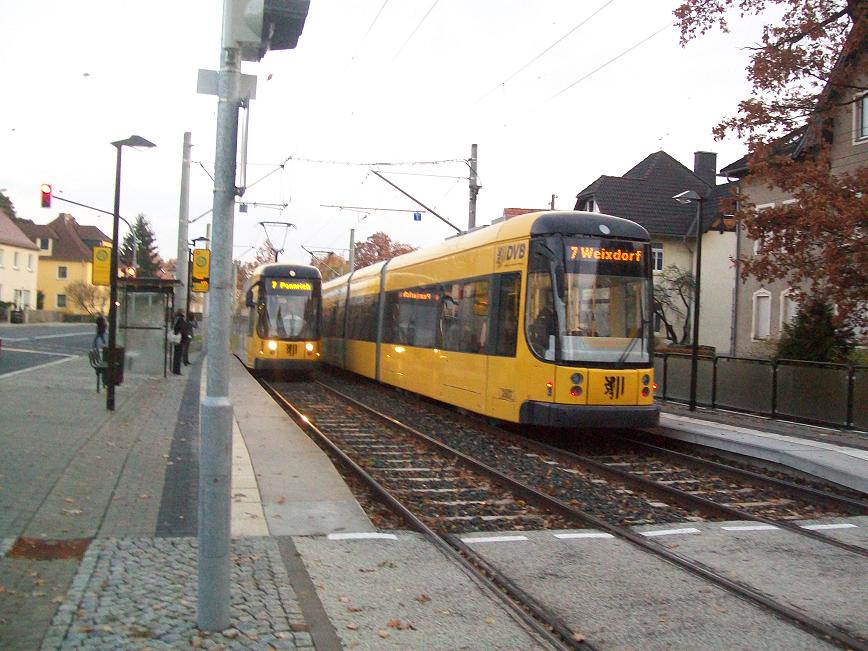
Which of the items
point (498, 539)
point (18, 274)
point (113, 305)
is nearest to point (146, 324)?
point (113, 305)

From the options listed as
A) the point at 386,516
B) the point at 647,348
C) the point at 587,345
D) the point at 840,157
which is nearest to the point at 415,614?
the point at 386,516

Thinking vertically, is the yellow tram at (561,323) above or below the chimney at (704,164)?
below

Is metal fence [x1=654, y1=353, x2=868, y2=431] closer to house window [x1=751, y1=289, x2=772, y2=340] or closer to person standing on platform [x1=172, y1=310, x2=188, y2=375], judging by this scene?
person standing on platform [x1=172, y1=310, x2=188, y2=375]

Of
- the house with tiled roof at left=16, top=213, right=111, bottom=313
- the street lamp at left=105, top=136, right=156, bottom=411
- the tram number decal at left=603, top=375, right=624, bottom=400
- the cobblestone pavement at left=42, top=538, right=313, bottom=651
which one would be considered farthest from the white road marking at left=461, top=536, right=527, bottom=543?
the house with tiled roof at left=16, top=213, right=111, bottom=313

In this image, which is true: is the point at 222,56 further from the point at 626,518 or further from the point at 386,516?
the point at 626,518

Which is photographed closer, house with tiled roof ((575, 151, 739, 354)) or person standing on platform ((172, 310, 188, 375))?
person standing on platform ((172, 310, 188, 375))

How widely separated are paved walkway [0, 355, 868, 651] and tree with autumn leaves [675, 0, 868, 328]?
13.1ft

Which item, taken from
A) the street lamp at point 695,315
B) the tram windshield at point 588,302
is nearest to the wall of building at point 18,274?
the street lamp at point 695,315

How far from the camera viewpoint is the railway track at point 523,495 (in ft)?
20.3

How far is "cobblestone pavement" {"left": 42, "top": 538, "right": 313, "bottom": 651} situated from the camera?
4.60m

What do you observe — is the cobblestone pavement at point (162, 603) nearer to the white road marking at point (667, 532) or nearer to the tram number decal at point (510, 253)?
the white road marking at point (667, 532)

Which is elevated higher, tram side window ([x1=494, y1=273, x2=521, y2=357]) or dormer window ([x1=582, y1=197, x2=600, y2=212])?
dormer window ([x1=582, y1=197, x2=600, y2=212])

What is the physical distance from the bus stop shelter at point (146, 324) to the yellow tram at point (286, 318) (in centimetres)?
252

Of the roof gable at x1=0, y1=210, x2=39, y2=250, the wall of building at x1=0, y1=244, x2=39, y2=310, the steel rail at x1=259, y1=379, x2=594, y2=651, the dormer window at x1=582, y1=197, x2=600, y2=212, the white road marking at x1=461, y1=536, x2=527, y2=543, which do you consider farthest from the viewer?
the wall of building at x1=0, y1=244, x2=39, y2=310
